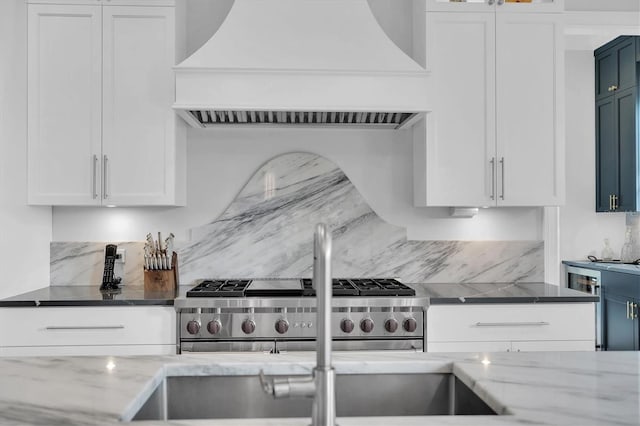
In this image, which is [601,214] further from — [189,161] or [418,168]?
[189,161]

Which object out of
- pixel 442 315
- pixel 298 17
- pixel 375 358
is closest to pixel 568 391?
pixel 375 358

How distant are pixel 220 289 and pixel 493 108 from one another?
5.67 feet

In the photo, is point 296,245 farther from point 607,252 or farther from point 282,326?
point 607,252

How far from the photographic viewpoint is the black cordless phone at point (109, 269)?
305cm

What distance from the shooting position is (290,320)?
104 inches

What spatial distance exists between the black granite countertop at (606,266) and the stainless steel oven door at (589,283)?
5cm

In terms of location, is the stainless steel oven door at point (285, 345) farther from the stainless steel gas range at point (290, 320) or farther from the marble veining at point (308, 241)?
the marble veining at point (308, 241)

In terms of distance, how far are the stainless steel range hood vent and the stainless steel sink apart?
1705mm

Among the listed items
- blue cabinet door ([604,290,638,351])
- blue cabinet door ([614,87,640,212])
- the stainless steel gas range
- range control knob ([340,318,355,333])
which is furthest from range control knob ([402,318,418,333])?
blue cabinet door ([614,87,640,212])

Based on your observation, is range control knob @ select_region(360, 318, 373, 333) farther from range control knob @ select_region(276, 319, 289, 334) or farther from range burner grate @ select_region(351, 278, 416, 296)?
range control knob @ select_region(276, 319, 289, 334)

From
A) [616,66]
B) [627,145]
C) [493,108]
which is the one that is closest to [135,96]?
[493,108]

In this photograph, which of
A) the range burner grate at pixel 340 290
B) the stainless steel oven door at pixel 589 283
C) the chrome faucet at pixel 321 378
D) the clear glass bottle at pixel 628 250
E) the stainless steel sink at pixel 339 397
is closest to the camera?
the chrome faucet at pixel 321 378

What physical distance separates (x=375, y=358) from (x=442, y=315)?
4.24 feet

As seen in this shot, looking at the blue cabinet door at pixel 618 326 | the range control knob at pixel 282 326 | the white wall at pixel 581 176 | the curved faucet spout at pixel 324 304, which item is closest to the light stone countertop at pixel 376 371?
the curved faucet spout at pixel 324 304
